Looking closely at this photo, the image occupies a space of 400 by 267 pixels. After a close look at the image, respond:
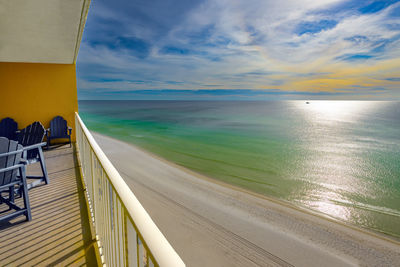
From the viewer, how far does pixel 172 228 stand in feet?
15.7

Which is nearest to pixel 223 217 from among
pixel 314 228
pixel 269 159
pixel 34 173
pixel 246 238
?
pixel 246 238

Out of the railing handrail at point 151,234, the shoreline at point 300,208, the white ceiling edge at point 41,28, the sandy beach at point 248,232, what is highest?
→ the white ceiling edge at point 41,28

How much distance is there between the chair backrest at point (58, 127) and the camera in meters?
5.59

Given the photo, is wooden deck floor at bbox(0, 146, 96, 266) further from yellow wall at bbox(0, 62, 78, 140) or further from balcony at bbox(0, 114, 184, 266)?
yellow wall at bbox(0, 62, 78, 140)

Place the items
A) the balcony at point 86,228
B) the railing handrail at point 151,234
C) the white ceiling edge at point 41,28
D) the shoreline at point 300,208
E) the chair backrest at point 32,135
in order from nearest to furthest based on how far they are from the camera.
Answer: the railing handrail at point 151,234 < the balcony at point 86,228 < the white ceiling edge at point 41,28 < the chair backrest at point 32,135 < the shoreline at point 300,208

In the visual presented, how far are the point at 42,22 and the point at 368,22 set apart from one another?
2090 inches

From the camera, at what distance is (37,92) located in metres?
5.65

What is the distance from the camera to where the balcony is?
0.63 meters

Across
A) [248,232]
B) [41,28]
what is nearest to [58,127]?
[41,28]

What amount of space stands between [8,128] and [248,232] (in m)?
6.61

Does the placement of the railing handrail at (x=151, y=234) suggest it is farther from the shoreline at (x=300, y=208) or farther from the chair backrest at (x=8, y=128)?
the shoreline at (x=300, y=208)

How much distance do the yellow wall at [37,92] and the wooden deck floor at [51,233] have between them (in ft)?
12.0

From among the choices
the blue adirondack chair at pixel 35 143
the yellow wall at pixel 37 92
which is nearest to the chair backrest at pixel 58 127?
the yellow wall at pixel 37 92

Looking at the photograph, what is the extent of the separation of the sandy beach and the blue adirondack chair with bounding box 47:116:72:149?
281 centimetres
